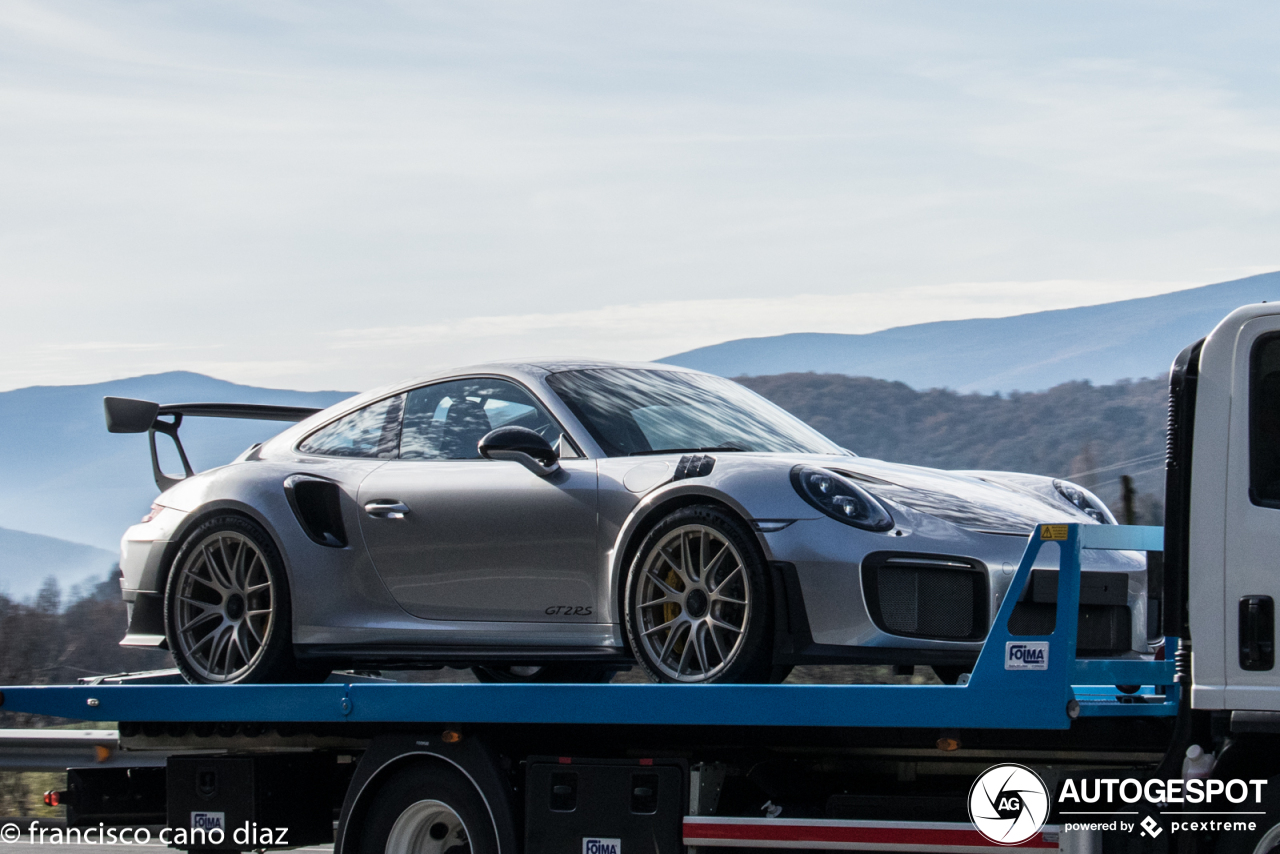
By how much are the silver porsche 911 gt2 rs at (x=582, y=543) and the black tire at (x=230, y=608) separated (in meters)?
0.01

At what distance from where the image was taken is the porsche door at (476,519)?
5.79 m

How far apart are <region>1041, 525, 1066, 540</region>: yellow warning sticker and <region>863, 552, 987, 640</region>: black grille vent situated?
621mm

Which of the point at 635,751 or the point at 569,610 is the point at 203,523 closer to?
the point at 569,610

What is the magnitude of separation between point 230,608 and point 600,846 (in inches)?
87.0

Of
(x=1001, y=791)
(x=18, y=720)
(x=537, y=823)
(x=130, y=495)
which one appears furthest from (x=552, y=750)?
(x=18, y=720)

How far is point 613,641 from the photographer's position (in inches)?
223

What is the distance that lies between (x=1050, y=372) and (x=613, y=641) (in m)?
41.5

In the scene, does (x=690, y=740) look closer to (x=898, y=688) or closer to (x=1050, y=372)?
(x=898, y=688)

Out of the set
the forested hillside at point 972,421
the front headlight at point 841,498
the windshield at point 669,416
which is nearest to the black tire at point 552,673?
the windshield at point 669,416

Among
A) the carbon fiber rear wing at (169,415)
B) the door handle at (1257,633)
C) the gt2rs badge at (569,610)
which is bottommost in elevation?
the gt2rs badge at (569,610)

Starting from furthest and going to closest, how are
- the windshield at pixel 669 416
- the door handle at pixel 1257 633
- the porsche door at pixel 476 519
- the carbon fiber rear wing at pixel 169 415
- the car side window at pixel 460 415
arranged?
the carbon fiber rear wing at pixel 169 415, the car side window at pixel 460 415, the windshield at pixel 669 416, the porsche door at pixel 476 519, the door handle at pixel 1257 633

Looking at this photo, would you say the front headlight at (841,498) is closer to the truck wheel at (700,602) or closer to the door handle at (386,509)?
the truck wheel at (700,602)

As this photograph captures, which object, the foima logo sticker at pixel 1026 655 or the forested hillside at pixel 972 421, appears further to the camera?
the forested hillside at pixel 972 421

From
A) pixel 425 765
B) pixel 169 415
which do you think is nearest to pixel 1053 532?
pixel 425 765
